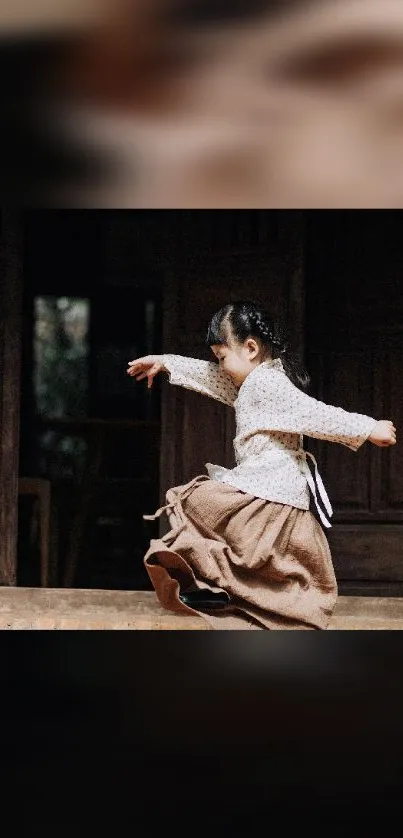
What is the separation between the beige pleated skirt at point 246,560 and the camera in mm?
2453

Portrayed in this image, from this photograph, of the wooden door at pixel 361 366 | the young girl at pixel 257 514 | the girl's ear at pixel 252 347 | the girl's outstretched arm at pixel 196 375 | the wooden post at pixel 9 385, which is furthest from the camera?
Answer: the wooden door at pixel 361 366

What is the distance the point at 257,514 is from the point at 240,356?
0.45 meters

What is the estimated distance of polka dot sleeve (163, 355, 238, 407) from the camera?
2775mm

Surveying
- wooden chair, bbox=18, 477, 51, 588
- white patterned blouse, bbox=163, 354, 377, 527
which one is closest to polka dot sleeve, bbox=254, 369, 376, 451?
white patterned blouse, bbox=163, 354, 377, 527

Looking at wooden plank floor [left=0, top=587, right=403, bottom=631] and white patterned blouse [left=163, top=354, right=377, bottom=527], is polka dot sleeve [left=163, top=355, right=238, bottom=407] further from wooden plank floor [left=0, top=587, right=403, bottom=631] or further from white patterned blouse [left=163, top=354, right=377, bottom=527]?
wooden plank floor [left=0, top=587, right=403, bottom=631]

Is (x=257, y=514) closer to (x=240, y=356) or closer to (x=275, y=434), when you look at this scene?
(x=275, y=434)

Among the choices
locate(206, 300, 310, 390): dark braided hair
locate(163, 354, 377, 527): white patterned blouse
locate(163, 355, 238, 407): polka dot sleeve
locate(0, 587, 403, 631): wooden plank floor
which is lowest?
locate(0, 587, 403, 631): wooden plank floor

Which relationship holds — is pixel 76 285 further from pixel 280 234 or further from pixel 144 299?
pixel 280 234

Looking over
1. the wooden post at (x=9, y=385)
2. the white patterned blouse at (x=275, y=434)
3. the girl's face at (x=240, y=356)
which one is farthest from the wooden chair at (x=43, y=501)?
the girl's face at (x=240, y=356)

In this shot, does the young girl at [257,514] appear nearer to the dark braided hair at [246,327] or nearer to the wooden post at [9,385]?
the dark braided hair at [246,327]

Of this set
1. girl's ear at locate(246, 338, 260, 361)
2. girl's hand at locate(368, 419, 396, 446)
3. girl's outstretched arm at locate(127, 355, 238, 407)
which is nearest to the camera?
girl's hand at locate(368, 419, 396, 446)

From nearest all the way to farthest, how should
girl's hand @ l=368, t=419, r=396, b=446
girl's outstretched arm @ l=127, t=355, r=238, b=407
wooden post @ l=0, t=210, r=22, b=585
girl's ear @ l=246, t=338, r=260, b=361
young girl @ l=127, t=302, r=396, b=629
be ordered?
girl's hand @ l=368, t=419, r=396, b=446, young girl @ l=127, t=302, r=396, b=629, girl's ear @ l=246, t=338, r=260, b=361, girl's outstretched arm @ l=127, t=355, r=238, b=407, wooden post @ l=0, t=210, r=22, b=585

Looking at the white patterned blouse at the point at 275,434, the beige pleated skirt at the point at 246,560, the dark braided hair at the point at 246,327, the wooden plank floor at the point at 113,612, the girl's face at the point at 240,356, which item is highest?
the dark braided hair at the point at 246,327
